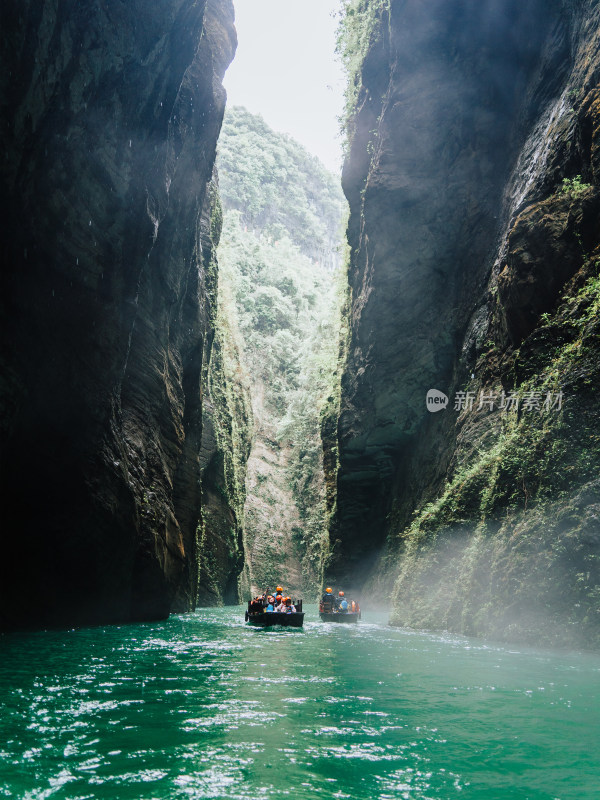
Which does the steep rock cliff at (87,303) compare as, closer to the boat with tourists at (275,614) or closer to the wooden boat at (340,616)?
the boat with tourists at (275,614)

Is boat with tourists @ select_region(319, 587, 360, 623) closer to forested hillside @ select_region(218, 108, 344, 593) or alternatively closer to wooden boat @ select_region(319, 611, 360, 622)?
wooden boat @ select_region(319, 611, 360, 622)

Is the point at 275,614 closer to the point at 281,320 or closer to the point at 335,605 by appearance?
the point at 335,605

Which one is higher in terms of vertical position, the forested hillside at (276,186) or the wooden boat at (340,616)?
the forested hillside at (276,186)

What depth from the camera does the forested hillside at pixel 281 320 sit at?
48312 millimetres

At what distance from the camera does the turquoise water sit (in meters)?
4.11

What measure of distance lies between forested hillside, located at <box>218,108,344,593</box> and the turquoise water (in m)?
26.3

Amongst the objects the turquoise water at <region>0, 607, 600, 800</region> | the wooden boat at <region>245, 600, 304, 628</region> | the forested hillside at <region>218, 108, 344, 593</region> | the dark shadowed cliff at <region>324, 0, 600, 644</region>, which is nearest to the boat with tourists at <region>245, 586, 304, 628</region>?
the wooden boat at <region>245, 600, 304, 628</region>

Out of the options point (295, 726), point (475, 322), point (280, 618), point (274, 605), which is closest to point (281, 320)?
point (475, 322)

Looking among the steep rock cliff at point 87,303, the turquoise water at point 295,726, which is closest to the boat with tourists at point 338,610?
the steep rock cliff at point 87,303

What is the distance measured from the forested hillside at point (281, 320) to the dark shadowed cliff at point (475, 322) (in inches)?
397

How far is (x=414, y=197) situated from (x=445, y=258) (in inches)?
103

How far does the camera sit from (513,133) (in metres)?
19.9

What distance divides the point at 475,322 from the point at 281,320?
4616 centimetres

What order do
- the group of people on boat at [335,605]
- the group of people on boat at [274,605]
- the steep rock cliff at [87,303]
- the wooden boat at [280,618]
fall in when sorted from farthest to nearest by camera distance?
1. the group of people on boat at [335,605]
2. the group of people on boat at [274,605]
3. the wooden boat at [280,618]
4. the steep rock cliff at [87,303]
